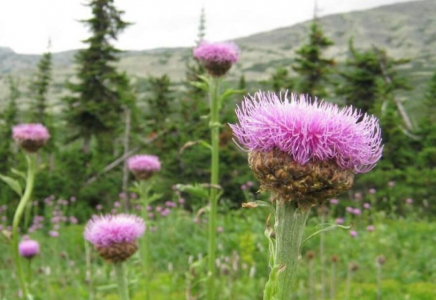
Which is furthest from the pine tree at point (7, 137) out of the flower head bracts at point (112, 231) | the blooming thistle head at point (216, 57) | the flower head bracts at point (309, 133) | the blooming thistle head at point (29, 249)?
the flower head bracts at point (309, 133)

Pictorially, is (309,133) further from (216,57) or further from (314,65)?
(314,65)

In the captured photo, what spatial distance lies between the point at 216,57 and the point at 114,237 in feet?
6.98

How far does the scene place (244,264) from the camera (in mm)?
7062

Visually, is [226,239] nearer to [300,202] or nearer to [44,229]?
[44,229]

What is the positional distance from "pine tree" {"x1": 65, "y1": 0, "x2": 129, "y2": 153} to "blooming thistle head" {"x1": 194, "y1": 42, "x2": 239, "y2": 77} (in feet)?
57.2

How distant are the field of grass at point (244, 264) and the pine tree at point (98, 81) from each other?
1009 centimetres

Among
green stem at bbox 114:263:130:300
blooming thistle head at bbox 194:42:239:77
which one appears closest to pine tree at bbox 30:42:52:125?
blooming thistle head at bbox 194:42:239:77

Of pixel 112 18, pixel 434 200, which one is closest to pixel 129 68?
pixel 112 18

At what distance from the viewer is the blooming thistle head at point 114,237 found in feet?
11.7

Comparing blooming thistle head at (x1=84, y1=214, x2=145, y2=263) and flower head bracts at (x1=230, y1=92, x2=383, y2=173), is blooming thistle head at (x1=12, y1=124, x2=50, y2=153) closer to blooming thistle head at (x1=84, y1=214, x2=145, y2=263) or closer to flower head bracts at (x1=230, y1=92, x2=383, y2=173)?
blooming thistle head at (x1=84, y1=214, x2=145, y2=263)

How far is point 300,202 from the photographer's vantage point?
2.03m

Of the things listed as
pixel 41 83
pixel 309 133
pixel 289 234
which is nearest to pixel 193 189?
pixel 289 234

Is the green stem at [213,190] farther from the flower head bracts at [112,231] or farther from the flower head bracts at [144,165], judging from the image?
the flower head bracts at [144,165]

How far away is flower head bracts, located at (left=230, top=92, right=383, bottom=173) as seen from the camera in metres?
1.94
